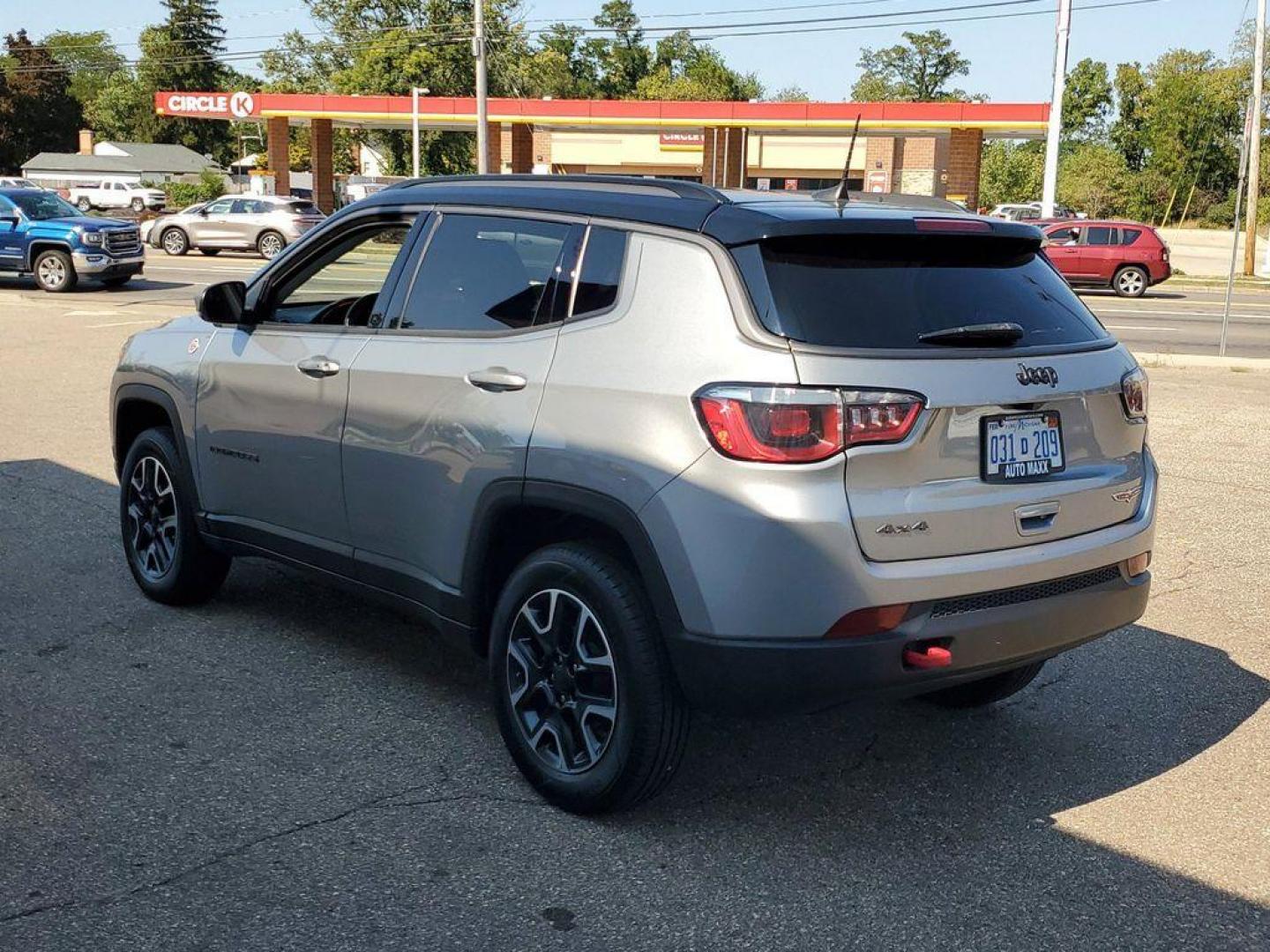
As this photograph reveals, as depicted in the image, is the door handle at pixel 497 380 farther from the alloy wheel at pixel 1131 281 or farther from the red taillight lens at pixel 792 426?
the alloy wheel at pixel 1131 281

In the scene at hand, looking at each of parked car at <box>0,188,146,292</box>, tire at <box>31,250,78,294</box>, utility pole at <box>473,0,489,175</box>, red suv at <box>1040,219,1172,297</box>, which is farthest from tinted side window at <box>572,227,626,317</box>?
utility pole at <box>473,0,489,175</box>

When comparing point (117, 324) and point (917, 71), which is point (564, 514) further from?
point (917, 71)

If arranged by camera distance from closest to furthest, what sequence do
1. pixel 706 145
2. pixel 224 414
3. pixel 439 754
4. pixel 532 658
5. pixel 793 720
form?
pixel 532 658 < pixel 439 754 < pixel 793 720 < pixel 224 414 < pixel 706 145

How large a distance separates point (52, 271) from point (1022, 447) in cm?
2294

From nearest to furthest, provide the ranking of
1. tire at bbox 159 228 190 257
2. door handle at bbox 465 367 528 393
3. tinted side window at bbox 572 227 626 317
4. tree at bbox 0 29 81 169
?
1. tinted side window at bbox 572 227 626 317
2. door handle at bbox 465 367 528 393
3. tire at bbox 159 228 190 257
4. tree at bbox 0 29 81 169

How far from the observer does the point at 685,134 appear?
53375mm

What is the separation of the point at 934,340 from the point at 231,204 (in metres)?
33.5

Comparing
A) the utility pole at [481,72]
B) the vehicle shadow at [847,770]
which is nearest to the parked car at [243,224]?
the utility pole at [481,72]

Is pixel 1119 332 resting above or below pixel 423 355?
below

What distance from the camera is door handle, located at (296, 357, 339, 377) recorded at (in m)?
4.84

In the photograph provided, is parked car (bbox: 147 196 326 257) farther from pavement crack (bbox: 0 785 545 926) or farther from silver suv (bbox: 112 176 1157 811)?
pavement crack (bbox: 0 785 545 926)

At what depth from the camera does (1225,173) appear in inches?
3071

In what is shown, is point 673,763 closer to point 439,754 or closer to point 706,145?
point 439,754

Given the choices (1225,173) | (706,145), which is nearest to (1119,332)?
(706,145)
